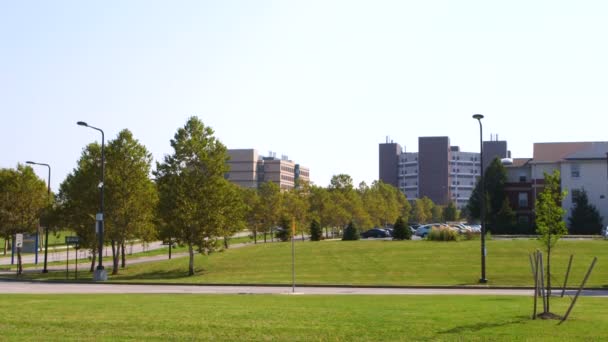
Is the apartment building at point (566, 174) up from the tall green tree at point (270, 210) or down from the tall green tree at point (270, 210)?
up

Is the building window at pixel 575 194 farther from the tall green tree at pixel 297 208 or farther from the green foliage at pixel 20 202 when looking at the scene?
the green foliage at pixel 20 202

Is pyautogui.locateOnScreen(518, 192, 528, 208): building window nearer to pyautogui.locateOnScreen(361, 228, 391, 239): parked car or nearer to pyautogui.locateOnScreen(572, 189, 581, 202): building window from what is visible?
pyautogui.locateOnScreen(572, 189, 581, 202): building window

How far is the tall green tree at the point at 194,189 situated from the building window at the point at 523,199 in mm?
50015

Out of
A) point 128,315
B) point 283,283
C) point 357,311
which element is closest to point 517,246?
point 283,283

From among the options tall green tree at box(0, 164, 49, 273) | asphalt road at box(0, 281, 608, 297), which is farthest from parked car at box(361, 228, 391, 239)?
asphalt road at box(0, 281, 608, 297)

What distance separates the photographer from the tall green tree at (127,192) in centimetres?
4675

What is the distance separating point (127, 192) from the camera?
154ft

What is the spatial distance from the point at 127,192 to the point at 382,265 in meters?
18.6

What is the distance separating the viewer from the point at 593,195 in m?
77.4

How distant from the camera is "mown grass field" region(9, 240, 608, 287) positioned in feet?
124

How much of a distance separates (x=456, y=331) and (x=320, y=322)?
2.96 metres

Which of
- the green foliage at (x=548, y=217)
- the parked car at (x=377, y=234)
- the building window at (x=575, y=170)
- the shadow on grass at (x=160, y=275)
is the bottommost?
the shadow on grass at (x=160, y=275)

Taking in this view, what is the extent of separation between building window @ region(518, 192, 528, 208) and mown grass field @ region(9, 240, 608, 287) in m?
34.3

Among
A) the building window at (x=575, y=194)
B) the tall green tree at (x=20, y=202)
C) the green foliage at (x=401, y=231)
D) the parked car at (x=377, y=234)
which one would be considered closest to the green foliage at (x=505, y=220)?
the building window at (x=575, y=194)
